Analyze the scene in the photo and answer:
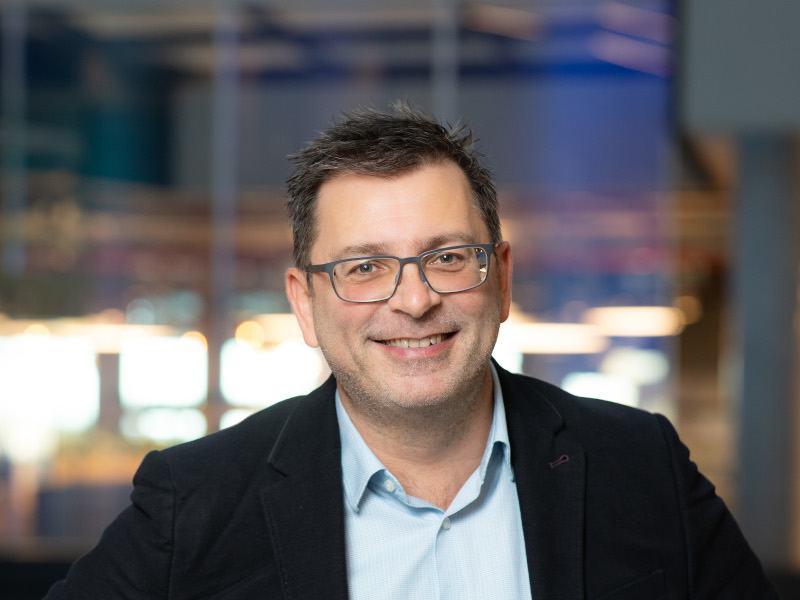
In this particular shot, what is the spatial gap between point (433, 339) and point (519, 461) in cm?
30

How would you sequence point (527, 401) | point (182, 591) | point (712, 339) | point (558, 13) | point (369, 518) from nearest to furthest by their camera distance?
point (182, 591)
point (369, 518)
point (527, 401)
point (558, 13)
point (712, 339)

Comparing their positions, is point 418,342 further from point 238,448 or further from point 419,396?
point 238,448

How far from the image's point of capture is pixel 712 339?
14.2m

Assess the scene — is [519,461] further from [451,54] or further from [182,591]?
[451,54]

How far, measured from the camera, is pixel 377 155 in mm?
2109

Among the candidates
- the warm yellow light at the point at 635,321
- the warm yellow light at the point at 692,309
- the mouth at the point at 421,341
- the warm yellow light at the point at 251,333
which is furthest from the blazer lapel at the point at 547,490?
the warm yellow light at the point at 692,309

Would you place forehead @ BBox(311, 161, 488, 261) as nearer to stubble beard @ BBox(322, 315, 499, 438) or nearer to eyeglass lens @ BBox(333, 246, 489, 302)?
eyeglass lens @ BBox(333, 246, 489, 302)

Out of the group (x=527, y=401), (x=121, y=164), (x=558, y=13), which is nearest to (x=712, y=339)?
(x=558, y=13)

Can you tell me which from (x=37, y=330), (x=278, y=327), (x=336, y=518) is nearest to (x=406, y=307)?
(x=336, y=518)

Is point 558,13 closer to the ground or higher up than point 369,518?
higher up

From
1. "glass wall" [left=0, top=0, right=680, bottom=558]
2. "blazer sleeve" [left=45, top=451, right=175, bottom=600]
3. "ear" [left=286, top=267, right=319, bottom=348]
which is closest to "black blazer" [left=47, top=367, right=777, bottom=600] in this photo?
"blazer sleeve" [left=45, top=451, right=175, bottom=600]

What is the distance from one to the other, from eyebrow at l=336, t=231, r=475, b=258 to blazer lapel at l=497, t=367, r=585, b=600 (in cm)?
38

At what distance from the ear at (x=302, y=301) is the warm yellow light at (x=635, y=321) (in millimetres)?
5644

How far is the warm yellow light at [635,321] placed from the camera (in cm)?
773
